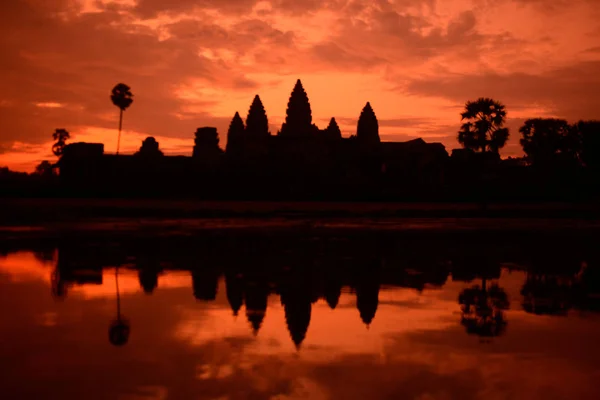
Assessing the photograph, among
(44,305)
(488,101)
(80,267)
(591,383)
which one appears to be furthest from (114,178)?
(591,383)

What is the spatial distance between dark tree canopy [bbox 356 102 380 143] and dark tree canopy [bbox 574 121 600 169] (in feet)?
85.6

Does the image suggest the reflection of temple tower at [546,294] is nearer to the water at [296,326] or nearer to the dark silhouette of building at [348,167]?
the water at [296,326]

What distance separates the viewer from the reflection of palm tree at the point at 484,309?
25.8 feet

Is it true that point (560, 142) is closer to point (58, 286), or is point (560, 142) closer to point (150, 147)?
point (150, 147)

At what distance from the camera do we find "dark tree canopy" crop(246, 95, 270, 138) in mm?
84688

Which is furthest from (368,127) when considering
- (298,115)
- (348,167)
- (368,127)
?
(348,167)

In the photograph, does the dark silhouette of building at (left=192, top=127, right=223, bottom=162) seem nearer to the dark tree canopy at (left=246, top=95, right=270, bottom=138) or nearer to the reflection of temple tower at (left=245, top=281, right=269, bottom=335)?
the dark tree canopy at (left=246, top=95, right=270, bottom=138)

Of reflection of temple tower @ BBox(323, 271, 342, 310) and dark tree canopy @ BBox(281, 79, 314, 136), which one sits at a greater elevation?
dark tree canopy @ BBox(281, 79, 314, 136)

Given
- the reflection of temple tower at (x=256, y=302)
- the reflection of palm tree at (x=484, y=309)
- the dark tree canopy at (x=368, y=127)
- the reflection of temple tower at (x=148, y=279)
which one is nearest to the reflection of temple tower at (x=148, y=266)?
the reflection of temple tower at (x=148, y=279)

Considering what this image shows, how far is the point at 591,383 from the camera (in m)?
5.66

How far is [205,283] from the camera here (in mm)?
11180

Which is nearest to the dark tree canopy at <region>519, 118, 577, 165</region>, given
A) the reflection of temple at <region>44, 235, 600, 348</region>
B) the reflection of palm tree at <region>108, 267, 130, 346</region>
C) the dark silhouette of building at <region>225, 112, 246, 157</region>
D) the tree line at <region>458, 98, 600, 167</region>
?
the tree line at <region>458, 98, 600, 167</region>

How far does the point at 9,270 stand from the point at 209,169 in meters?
59.2

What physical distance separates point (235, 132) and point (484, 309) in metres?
83.6
